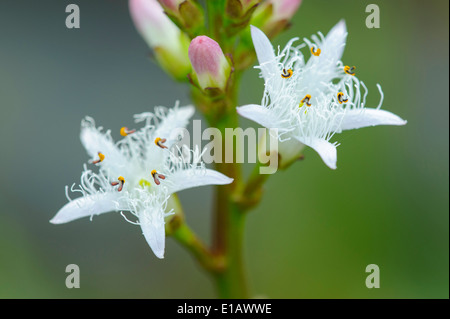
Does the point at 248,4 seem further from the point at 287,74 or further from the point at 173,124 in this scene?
the point at 173,124

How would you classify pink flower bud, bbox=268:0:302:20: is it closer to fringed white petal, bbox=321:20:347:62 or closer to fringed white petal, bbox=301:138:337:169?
fringed white petal, bbox=321:20:347:62

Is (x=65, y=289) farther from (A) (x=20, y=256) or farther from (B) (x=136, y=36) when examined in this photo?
(B) (x=136, y=36)

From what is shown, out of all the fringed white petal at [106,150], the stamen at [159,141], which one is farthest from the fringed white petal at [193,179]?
the fringed white petal at [106,150]

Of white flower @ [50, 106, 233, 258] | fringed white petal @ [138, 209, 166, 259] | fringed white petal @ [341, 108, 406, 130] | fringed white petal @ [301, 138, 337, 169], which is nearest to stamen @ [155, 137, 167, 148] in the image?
white flower @ [50, 106, 233, 258]

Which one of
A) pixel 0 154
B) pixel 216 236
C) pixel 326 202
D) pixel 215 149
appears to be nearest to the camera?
pixel 215 149

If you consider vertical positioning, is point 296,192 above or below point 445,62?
below

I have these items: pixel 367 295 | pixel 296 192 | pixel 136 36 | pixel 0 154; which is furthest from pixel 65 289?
pixel 136 36

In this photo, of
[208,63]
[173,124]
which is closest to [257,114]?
[208,63]
